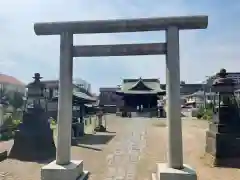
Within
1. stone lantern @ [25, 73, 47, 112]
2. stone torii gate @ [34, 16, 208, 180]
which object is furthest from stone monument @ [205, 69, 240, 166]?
stone lantern @ [25, 73, 47, 112]

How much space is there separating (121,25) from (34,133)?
7154mm

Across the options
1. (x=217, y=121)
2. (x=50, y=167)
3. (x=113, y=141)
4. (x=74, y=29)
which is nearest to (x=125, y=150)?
(x=113, y=141)

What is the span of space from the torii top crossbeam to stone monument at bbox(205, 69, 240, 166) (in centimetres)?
475

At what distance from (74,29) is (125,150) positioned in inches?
286

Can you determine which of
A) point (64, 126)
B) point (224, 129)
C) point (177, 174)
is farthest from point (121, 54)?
point (224, 129)

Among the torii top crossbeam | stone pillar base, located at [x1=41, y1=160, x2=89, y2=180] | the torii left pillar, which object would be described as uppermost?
the torii top crossbeam

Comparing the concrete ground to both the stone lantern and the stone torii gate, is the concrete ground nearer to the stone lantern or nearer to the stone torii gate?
the stone torii gate

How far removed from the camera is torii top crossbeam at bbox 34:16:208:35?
278 inches

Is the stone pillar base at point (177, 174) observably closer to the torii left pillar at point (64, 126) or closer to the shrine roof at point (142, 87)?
the torii left pillar at point (64, 126)

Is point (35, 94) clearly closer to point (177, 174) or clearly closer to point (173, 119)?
point (173, 119)

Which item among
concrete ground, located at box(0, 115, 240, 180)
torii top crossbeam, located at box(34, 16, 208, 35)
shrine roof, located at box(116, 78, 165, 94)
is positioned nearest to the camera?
torii top crossbeam, located at box(34, 16, 208, 35)

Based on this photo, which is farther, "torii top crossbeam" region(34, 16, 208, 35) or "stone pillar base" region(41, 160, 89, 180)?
"torii top crossbeam" region(34, 16, 208, 35)

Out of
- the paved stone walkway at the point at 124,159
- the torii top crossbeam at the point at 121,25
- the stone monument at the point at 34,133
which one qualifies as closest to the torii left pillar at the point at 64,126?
the torii top crossbeam at the point at 121,25

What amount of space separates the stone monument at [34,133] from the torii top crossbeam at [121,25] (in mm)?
5651
